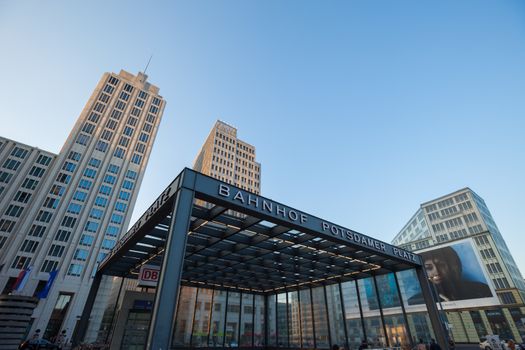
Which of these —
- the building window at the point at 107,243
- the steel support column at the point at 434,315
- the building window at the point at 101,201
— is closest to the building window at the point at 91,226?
the building window at the point at 107,243

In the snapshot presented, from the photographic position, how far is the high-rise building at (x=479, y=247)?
51344mm

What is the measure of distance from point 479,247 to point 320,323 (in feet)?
202

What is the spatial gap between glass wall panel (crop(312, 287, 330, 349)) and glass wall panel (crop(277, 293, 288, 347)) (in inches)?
145

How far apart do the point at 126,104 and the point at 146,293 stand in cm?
7528

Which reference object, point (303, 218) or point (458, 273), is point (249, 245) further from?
point (458, 273)

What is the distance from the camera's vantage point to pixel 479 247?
6606cm

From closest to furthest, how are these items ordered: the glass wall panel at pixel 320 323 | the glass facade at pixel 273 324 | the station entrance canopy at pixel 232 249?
the station entrance canopy at pixel 232 249 → the glass wall panel at pixel 320 323 → the glass facade at pixel 273 324

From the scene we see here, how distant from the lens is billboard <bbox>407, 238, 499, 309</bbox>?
52.1 m

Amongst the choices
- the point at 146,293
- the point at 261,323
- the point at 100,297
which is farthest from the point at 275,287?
the point at 100,297

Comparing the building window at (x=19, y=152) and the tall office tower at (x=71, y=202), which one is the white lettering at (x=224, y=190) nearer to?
the tall office tower at (x=71, y=202)

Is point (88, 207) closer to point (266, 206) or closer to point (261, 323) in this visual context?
point (261, 323)

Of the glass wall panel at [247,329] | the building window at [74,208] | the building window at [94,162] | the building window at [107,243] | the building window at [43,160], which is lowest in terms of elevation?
the glass wall panel at [247,329]

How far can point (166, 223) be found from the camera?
46.9ft

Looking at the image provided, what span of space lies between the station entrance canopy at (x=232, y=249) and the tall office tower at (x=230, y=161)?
62.0 m
